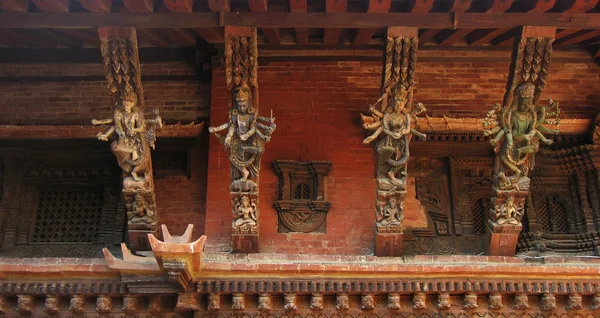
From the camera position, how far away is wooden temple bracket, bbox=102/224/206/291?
6043 millimetres

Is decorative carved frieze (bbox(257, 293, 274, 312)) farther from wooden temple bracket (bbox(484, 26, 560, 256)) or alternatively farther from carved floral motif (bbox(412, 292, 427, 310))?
wooden temple bracket (bbox(484, 26, 560, 256))

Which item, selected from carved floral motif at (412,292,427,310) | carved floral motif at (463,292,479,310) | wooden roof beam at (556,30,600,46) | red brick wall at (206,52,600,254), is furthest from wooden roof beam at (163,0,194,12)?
wooden roof beam at (556,30,600,46)

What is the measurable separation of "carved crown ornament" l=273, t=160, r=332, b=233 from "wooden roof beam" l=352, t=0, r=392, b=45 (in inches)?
49.9

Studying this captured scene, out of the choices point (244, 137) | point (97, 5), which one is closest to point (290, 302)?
point (244, 137)

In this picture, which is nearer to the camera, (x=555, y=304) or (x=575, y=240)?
(x=555, y=304)

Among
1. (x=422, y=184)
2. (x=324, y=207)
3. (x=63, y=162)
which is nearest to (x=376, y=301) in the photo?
(x=324, y=207)

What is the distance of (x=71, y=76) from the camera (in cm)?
819

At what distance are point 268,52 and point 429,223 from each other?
7.88 feet

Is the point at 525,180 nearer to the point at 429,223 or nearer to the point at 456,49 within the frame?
the point at 429,223

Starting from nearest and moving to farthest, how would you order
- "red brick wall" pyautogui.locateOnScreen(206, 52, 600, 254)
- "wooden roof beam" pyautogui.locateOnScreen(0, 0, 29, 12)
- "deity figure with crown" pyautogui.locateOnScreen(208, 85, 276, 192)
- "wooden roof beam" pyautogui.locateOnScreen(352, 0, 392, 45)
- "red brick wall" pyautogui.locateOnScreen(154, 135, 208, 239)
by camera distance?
"wooden roof beam" pyautogui.locateOnScreen(0, 0, 29, 12)
"wooden roof beam" pyautogui.locateOnScreen(352, 0, 392, 45)
"deity figure with crown" pyautogui.locateOnScreen(208, 85, 276, 192)
"red brick wall" pyautogui.locateOnScreen(206, 52, 600, 254)
"red brick wall" pyautogui.locateOnScreen(154, 135, 208, 239)

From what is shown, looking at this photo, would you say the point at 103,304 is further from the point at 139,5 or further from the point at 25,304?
the point at 139,5

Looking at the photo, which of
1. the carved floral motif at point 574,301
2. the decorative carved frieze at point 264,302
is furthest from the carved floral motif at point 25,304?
the carved floral motif at point 574,301

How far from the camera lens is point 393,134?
6.76 m

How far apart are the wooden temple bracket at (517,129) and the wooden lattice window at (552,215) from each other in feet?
3.54
